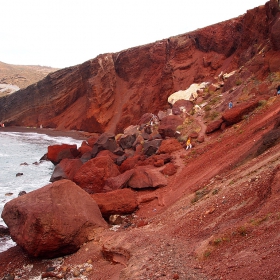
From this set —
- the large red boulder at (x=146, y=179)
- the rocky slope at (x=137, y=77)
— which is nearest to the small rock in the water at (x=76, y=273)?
the large red boulder at (x=146, y=179)

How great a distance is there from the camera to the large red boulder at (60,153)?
814 inches

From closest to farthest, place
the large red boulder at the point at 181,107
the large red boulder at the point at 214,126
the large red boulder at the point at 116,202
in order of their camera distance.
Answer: the large red boulder at the point at 116,202 → the large red boulder at the point at 214,126 → the large red boulder at the point at 181,107

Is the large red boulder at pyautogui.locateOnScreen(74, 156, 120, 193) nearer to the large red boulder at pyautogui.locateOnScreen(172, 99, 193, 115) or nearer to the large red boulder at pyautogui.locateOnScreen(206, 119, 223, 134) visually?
the large red boulder at pyautogui.locateOnScreen(206, 119, 223, 134)

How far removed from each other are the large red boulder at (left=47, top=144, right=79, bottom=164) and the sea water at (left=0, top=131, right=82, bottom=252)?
607mm

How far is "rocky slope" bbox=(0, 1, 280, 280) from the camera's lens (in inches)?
211

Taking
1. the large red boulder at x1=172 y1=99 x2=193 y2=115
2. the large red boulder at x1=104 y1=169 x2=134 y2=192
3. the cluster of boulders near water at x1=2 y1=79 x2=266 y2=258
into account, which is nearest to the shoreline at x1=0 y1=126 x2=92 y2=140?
the cluster of boulders near water at x1=2 y1=79 x2=266 y2=258

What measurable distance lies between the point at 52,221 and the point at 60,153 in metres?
12.7

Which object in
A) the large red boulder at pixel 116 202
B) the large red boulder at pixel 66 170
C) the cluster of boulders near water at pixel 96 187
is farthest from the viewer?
the large red boulder at pixel 66 170

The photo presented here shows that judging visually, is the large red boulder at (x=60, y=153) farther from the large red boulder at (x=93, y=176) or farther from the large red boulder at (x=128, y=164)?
the large red boulder at (x=93, y=176)

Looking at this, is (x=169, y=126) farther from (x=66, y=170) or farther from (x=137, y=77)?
(x=137, y=77)

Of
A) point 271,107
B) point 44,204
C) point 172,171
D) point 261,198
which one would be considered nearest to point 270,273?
point 261,198

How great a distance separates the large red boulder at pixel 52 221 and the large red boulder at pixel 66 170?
6.32 meters

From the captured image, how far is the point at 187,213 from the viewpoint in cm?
815

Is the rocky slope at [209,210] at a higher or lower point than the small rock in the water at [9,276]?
higher
